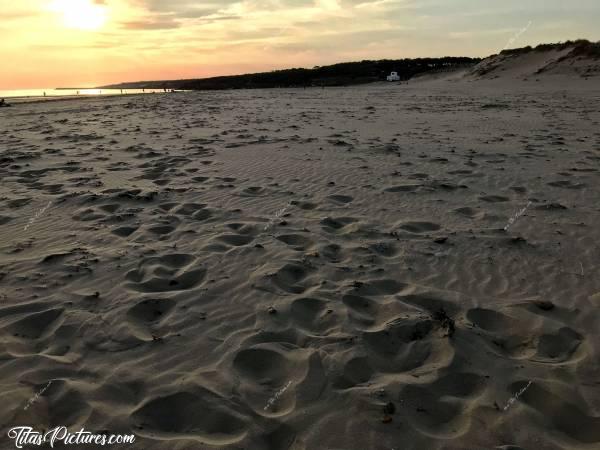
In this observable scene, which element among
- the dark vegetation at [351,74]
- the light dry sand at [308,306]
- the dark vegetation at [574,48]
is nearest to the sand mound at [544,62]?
the dark vegetation at [574,48]

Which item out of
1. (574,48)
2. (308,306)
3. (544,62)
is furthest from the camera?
(544,62)

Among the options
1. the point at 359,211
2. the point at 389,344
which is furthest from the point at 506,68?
the point at 389,344

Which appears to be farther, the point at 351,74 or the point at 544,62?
the point at 351,74

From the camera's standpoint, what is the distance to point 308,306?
13.3 feet

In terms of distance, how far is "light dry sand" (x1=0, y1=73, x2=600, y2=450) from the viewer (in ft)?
9.37

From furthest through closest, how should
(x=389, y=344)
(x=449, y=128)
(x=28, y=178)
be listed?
(x=449, y=128) < (x=28, y=178) < (x=389, y=344)

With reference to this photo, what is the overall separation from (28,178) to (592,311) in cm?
871

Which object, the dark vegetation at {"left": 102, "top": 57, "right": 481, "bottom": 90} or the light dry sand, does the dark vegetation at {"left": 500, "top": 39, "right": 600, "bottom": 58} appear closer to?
the dark vegetation at {"left": 102, "top": 57, "right": 481, "bottom": 90}

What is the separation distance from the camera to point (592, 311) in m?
3.95

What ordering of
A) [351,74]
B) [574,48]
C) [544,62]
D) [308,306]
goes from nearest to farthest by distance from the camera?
[308,306]
[574,48]
[544,62]
[351,74]

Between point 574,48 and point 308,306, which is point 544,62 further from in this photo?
point 308,306

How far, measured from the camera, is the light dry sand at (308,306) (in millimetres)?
2857

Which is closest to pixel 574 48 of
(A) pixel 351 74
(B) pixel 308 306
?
(A) pixel 351 74

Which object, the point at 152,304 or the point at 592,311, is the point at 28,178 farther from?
the point at 592,311
